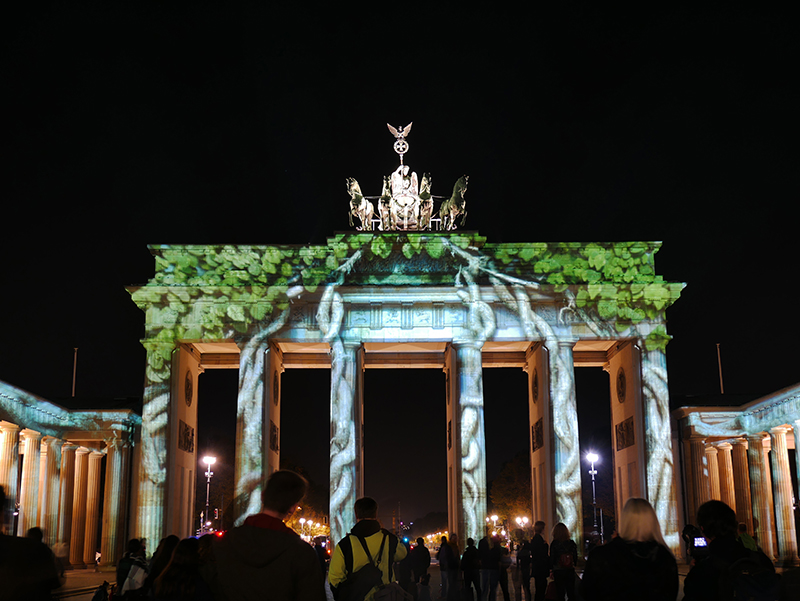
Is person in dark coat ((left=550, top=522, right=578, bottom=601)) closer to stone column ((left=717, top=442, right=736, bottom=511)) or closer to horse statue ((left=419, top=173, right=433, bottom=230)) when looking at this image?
→ horse statue ((left=419, top=173, right=433, bottom=230))

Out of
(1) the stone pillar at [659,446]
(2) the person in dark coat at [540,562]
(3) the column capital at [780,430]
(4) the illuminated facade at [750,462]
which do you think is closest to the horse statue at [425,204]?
(1) the stone pillar at [659,446]

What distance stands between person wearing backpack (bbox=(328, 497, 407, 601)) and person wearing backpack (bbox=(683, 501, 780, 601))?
2.88 meters

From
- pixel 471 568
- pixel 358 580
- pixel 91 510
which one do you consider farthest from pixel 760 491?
pixel 358 580

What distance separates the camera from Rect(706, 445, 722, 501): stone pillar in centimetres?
4525

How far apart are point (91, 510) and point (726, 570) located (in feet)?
152

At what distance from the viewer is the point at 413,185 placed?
140ft

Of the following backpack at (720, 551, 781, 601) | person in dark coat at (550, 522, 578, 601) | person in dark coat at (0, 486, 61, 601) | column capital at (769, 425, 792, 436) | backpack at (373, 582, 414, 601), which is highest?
column capital at (769, 425, 792, 436)

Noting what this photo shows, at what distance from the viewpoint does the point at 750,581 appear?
6.40 meters

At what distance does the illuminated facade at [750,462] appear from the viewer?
39.3 meters

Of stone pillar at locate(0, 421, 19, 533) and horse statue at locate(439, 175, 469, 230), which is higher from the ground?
horse statue at locate(439, 175, 469, 230)

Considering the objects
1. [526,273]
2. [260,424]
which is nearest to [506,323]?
[526,273]

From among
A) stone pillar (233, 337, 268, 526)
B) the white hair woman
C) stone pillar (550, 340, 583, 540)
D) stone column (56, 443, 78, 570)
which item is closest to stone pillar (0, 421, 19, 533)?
stone column (56, 443, 78, 570)

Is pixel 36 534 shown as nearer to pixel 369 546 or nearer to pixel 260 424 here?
pixel 369 546

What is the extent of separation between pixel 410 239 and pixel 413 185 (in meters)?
3.21
